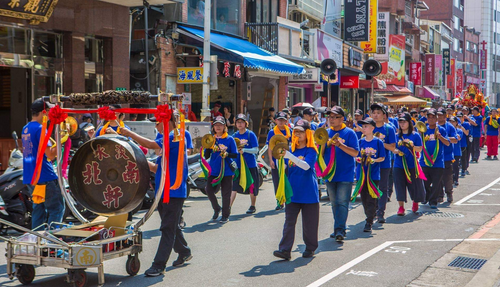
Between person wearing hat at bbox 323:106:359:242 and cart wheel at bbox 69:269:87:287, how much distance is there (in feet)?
12.2

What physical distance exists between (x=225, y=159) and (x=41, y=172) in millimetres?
3749

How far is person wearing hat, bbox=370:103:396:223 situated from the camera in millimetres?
9883

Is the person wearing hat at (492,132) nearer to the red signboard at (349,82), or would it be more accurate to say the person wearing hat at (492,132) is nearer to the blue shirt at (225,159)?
the red signboard at (349,82)

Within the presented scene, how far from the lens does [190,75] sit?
17.8 meters

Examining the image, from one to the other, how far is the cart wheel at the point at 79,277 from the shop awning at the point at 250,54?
40.8ft

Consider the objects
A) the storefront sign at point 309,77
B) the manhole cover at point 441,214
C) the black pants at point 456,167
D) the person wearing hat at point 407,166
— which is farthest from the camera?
the storefront sign at point 309,77

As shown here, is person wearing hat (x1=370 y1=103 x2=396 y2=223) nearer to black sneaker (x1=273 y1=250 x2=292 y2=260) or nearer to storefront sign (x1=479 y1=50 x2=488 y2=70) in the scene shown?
black sneaker (x1=273 y1=250 x2=292 y2=260)

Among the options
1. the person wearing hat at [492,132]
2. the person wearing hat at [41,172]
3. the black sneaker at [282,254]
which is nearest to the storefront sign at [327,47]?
the person wearing hat at [492,132]

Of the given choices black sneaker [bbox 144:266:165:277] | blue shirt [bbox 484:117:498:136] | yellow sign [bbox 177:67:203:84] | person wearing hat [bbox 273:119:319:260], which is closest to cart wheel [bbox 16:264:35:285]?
black sneaker [bbox 144:266:165:277]

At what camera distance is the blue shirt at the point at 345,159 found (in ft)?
27.8

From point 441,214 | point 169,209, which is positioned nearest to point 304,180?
point 169,209

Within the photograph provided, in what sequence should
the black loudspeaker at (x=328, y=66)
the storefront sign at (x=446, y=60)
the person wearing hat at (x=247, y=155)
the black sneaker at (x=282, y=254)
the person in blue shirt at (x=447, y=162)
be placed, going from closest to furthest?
the black sneaker at (x=282, y=254) < the person wearing hat at (x=247, y=155) < the person in blue shirt at (x=447, y=162) < the black loudspeaker at (x=328, y=66) < the storefront sign at (x=446, y=60)

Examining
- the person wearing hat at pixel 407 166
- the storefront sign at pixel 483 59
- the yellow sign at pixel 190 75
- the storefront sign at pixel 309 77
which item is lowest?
the person wearing hat at pixel 407 166

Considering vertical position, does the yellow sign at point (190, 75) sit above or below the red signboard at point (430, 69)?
below
